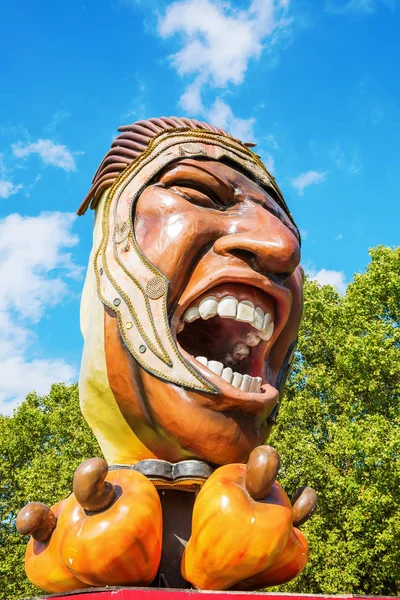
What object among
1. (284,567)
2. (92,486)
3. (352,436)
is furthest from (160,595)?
(352,436)

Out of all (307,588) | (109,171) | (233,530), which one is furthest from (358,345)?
→ (233,530)

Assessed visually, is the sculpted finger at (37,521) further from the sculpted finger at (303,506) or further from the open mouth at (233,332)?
the sculpted finger at (303,506)

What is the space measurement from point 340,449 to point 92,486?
31.7 ft

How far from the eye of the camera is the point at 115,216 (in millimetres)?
3148

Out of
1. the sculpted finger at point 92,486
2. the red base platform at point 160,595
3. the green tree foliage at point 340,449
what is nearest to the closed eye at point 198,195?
the sculpted finger at point 92,486

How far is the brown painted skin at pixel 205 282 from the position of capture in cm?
279

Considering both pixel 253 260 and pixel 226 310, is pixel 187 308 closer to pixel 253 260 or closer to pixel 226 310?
pixel 226 310

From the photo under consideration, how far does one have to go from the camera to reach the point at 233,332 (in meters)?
3.14

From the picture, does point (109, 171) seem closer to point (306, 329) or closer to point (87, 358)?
point (87, 358)

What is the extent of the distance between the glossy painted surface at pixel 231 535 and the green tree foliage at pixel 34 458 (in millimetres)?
9794

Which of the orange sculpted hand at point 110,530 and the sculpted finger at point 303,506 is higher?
the sculpted finger at point 303,506

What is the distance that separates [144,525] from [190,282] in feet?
3.71

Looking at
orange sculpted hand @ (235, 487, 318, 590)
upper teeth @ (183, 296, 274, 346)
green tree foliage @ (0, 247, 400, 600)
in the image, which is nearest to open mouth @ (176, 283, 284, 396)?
upper teeth @ (183, 296, 274, 346)

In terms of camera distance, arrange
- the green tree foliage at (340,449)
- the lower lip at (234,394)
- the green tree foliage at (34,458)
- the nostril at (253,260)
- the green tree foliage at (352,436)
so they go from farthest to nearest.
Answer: the green tree foliage at (34,458), the green tree foliage at (340,449), the green tree foliage at (352,436), the nostril at (253,260), the lower lip at (234,394)
